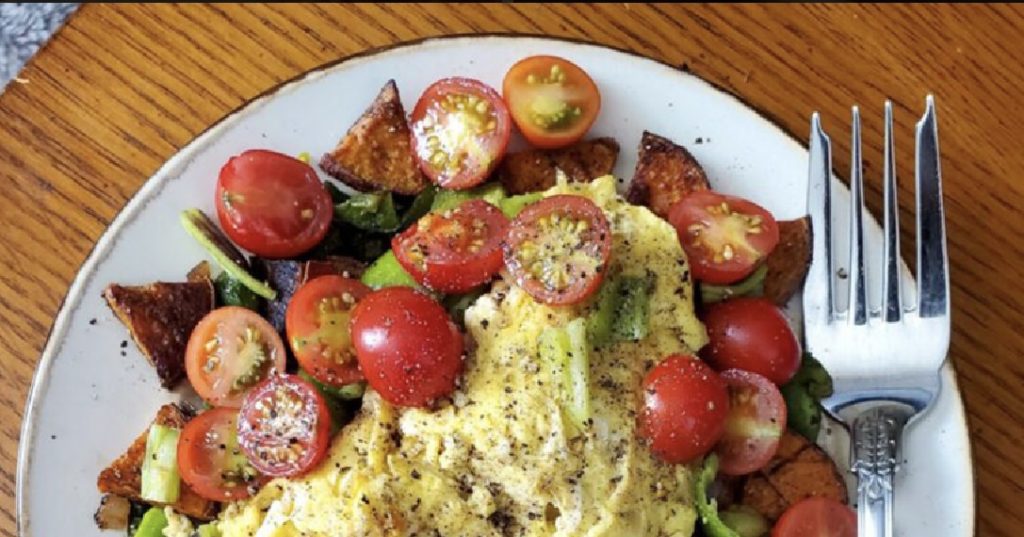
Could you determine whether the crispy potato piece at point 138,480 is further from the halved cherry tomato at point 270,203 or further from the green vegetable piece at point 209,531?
the halved cherry tomato at point 270,203

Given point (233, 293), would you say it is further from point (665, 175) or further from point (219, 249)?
point (665, 175)

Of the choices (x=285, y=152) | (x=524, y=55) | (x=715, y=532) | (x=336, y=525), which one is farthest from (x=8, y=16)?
(x=715, y=532)

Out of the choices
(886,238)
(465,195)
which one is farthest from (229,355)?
(886,238)

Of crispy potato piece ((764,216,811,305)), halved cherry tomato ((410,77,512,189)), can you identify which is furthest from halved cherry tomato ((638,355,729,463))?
halved cherry tomato ((410,77,512,189))

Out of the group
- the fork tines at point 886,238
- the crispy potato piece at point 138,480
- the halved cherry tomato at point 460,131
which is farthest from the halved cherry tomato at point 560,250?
the crispy potato piece at point 138,480

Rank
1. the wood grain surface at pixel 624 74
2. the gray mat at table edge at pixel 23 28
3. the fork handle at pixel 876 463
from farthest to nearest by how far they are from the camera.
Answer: the gray mat at table edge at pixel 23 28
the wood grain surface at pixel 624 74
the fork handle at pixel 876 463
